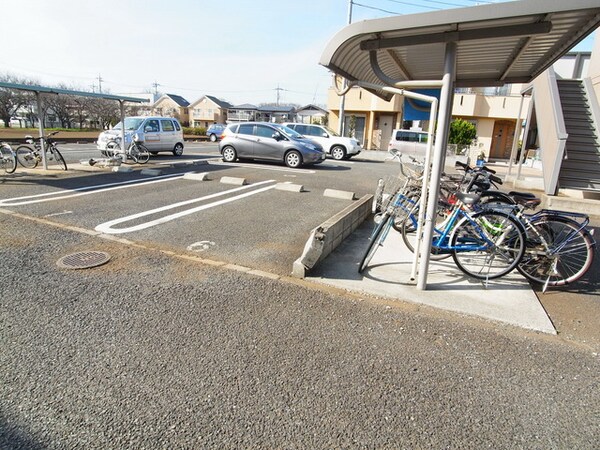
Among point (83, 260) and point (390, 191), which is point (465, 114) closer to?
point (390, 191)

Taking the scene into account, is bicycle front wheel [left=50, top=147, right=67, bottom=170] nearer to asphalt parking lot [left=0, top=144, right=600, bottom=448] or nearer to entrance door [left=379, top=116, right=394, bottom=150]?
asphalt parking lot [left=0, top=144, right=600, bottom=448]

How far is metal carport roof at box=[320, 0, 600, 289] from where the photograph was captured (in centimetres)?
285

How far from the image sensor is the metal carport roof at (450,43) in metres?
2.85

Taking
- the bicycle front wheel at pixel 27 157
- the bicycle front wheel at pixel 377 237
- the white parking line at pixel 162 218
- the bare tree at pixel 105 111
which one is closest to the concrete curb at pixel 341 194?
the white parking line at pixel 162 218

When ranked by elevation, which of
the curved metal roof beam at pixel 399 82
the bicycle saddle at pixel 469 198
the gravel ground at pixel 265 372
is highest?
the curved metal roof beam at pixel 399 82

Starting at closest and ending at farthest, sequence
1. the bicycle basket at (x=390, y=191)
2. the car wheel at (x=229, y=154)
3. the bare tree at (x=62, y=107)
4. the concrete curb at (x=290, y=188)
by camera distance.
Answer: the bicycle basket at (x=390, y=191), the concrete curb at (x=290, y=188), the car wheel at (x=229, y=154), the bare tree at (x=62, y=107)

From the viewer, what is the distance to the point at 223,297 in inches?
135

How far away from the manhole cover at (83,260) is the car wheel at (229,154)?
33.1ft

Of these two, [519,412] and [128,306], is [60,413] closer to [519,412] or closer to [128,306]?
[128,306]

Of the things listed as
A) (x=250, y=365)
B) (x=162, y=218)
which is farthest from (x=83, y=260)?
(x=250, y=365)

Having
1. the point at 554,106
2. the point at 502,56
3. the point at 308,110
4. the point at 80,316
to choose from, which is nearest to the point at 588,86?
the point at 554,106

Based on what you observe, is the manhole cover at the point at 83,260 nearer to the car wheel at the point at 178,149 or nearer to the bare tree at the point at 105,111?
the car wheel at the point at 178,149

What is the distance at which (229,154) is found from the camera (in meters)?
14.0

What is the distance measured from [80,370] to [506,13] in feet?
12.7
